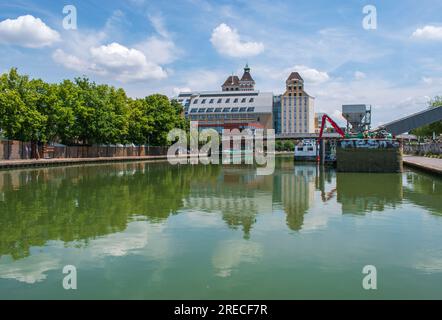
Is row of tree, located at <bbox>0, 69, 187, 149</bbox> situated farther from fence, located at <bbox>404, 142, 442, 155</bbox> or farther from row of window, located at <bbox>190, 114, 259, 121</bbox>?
row of window, located at <bbox>190, 114, 259, 121</bbox>

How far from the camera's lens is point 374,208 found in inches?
707

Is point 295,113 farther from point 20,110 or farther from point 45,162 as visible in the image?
point 20,110

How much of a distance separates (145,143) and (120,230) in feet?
211

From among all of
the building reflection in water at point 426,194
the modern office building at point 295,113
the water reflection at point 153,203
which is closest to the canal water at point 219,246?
the water reflection at point 153,203

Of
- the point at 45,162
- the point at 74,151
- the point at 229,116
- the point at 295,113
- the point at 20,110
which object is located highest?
the point at 295,113

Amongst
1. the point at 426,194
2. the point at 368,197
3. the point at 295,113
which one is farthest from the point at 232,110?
the point at 368,197

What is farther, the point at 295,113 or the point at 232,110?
the point at 295,113

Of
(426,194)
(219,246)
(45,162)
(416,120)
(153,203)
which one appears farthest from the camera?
(45,162)

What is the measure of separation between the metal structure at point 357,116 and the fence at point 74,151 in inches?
1363

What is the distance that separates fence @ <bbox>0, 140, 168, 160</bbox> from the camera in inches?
1880

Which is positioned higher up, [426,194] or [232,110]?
[232,110]

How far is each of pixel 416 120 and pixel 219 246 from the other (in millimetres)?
27171

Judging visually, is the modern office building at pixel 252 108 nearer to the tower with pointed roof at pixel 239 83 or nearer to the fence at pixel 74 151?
the tower with pointed roof at pixel 239 83

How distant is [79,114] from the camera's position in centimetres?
5556
